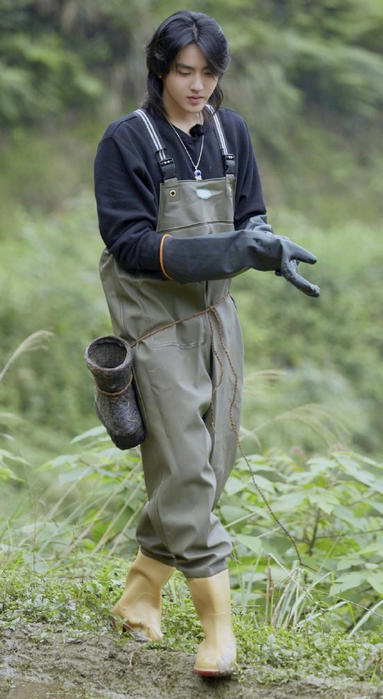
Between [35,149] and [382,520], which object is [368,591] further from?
[35,149]

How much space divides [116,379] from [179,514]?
0.48m

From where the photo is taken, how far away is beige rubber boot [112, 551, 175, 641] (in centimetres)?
341

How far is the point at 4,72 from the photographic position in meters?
13.8

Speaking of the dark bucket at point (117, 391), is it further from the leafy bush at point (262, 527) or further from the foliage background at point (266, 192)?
the foliage background at point (266, 192)

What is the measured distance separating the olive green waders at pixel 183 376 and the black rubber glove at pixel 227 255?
0.12 m

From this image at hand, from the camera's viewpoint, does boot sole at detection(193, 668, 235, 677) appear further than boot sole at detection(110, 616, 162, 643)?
No

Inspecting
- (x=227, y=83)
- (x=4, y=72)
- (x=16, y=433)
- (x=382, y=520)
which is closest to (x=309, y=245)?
(x=227, y=83)

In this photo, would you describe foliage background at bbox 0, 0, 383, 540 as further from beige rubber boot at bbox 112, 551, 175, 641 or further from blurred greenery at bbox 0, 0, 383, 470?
beige rubber boot at bbox 112, 551, 175, 641

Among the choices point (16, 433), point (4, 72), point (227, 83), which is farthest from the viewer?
point (227, 83)

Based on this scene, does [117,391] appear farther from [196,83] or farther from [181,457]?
[196,83]

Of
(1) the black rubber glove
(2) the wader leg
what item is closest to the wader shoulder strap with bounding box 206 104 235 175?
(1) the black rubber glove

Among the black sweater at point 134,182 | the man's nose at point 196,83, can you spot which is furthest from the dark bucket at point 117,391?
the man's nose at point 196,83

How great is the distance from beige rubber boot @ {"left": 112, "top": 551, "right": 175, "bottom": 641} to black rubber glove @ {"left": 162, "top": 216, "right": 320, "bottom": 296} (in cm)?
107

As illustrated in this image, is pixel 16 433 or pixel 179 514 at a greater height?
pixel 179 514
